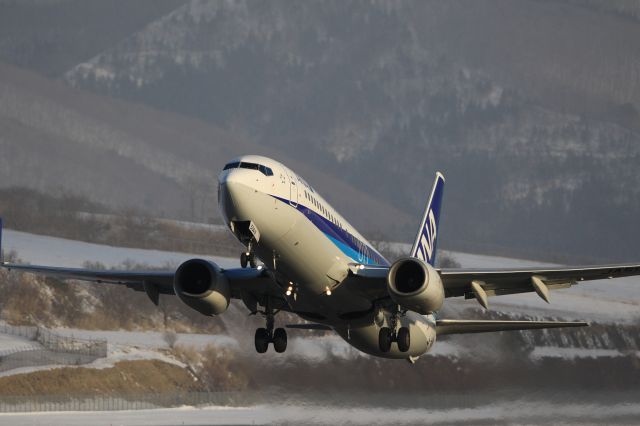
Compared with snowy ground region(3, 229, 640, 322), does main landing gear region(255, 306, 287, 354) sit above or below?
below

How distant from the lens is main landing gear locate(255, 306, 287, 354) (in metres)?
36.5

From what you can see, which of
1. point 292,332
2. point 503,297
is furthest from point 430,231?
point 503,297

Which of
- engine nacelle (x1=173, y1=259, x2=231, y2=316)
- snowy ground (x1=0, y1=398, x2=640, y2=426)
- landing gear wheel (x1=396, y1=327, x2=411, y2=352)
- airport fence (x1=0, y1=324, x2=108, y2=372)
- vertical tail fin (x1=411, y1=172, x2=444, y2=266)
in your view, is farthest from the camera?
airport fence (x1=0, y1=324, x2=108, y2=372)

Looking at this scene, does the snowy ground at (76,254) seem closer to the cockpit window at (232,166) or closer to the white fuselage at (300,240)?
the white fuselage at (300,240)

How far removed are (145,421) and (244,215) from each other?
22482 millimetres

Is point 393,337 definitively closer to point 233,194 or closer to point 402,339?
point 402,339

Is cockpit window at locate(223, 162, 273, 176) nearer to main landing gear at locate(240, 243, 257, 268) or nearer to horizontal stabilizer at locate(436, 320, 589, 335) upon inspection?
main landing gear at locate(240, 243, 257, 268)

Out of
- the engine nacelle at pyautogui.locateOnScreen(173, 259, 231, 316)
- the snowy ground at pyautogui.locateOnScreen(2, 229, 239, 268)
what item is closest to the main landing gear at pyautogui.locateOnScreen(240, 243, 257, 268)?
the engine nacelle at pyautogui.locateOnScreen(173, 259, 231, 316)

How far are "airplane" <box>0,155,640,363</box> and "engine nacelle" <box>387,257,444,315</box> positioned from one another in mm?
28

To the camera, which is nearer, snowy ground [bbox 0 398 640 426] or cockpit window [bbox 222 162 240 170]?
cockpit window [bbox 222 162 240 170]

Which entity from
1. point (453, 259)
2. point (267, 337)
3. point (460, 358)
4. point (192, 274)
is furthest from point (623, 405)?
point (453, 259)

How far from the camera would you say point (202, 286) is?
3512cm

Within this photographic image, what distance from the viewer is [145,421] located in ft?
162

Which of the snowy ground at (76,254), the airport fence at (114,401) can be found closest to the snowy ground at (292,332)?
the snowy ground at (76,254)
